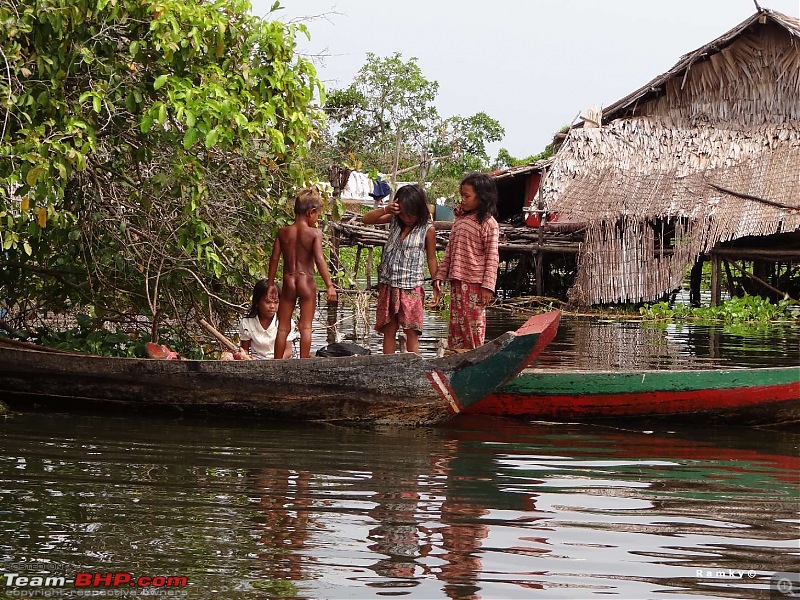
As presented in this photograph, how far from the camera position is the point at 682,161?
15.7 metres

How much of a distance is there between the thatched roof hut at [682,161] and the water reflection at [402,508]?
9.64 m

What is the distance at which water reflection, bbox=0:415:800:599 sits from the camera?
122 inches

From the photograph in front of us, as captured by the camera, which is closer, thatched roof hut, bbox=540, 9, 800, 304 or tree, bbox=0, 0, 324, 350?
tree, bbox=0, 0, 324, 350

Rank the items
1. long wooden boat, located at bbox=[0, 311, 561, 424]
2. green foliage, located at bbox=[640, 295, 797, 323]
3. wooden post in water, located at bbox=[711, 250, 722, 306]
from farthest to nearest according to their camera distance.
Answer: wooden post in water, located at bbox=[711, 250, 722, 306], green foliage, located at bbox=[640, 295, 797, 323], long wooden boat, located at bbox=[0, 311, 561, 424]

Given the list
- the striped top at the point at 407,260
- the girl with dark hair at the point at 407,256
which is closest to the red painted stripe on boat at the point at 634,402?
the girl with dark hair at the point at 407,256

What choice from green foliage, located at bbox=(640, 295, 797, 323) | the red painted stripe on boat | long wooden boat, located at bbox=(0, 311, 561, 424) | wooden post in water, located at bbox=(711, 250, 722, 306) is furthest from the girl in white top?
wooden post in water, located at bbox=(711, 250, 722, 306)

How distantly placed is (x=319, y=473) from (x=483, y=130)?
24486mm

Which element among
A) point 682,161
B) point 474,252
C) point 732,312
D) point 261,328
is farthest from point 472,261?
point 682,161

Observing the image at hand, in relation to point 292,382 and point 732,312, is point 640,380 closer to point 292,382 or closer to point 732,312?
point 292,382

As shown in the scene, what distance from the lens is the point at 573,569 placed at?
3.18 metres

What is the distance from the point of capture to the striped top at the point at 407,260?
247 inches

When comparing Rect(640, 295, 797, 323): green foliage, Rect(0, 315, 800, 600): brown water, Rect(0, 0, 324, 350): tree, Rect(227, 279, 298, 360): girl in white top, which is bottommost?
Rect(0, 315, 800, 600): brown water

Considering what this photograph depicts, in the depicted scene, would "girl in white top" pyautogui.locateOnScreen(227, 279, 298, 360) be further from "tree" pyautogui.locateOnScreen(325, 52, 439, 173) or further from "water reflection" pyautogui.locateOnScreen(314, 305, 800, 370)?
"tree" pyautogui.locateOnScreen(325, 52, 439, 173)

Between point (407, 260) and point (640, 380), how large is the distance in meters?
1.59
